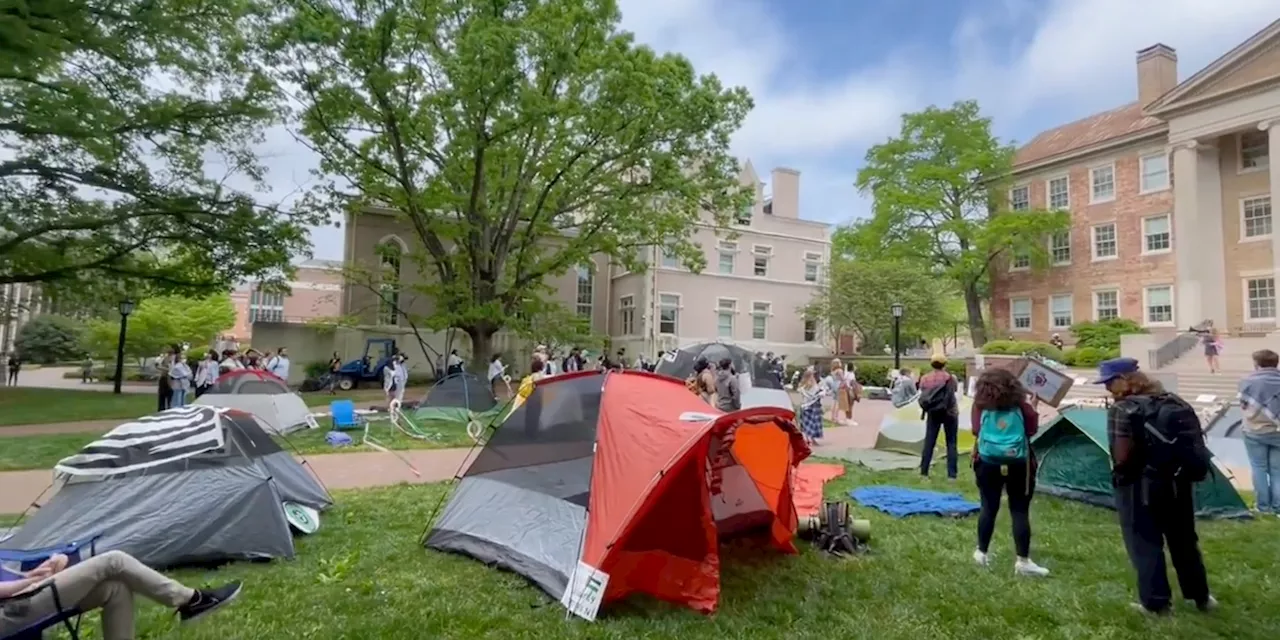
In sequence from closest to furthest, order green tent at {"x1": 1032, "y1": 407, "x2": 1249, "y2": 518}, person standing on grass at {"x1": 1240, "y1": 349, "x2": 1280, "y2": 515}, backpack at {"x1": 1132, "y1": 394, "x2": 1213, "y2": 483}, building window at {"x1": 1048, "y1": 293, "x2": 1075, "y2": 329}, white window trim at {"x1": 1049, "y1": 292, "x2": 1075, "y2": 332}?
backpack at {"x1": 1132, "y1": 394, "x2": 1213, "y2": 483} < person standing on grass at {"x1": 1240, "y1": 349, "x2": 1280, "y2": 515} < green tent at {"x1": 1032, "y1": 407, "x2": 1249, "y2": 518} < white window trim at {"x1": 1049, "y1": 292, "x2": 1075, "y2": 332} < building window at {"x1": 1048, "y1": 293, "x2": 1075, "y2": 329}

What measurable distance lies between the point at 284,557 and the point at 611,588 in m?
2.71

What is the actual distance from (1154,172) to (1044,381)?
26676mm

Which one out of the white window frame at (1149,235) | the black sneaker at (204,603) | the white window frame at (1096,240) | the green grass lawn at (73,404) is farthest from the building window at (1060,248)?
the black sneaker at (204,603)

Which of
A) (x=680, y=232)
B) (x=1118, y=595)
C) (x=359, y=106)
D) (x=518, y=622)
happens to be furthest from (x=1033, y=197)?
(x=518, y=622)

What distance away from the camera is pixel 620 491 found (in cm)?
470

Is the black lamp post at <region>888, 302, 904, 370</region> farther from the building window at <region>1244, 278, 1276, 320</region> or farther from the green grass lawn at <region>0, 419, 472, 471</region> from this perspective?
the green grass lawn at <region>0, 419, 472, 471</region>

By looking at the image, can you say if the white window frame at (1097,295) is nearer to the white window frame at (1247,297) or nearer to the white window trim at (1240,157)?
the white window frame at (1247,297)

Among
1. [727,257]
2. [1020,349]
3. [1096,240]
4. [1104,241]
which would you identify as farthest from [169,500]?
[1096,240]

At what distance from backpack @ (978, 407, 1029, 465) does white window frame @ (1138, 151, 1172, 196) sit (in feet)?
98.9

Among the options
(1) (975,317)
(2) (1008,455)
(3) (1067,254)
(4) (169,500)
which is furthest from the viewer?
(1) (975,317)

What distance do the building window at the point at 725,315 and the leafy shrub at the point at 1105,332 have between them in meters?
14.5

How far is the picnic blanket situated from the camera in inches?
277

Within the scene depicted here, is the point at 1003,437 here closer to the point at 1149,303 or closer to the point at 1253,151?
the point at 1253,151

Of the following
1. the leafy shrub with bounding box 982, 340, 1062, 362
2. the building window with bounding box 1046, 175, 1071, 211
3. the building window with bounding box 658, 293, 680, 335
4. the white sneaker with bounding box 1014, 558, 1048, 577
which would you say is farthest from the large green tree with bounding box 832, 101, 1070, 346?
the white sneaker with bounding box 1014, 558, 1048, 577
